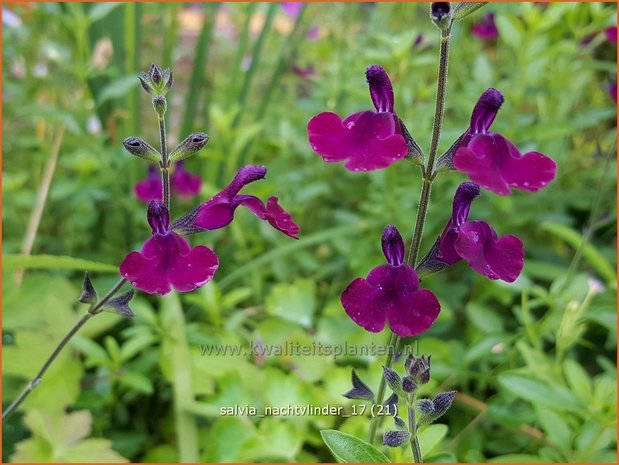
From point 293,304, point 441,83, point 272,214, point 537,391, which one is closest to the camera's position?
→ point 441,83

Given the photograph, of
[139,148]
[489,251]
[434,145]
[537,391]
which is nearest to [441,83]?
[434,145]

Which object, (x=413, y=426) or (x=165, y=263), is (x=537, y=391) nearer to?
(x=413, y=426)

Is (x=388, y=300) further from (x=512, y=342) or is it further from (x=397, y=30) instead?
(x=397, y=30)

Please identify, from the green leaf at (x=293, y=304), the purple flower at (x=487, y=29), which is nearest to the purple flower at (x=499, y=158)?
the green leaf at (x=293, y=304)

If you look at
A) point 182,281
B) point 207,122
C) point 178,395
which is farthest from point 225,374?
point 207,122

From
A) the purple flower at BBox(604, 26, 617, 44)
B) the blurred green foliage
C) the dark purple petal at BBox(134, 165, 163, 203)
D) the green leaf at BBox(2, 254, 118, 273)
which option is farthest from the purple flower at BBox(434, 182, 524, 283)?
the purple flower at BBox(604, 26, 617, 44)

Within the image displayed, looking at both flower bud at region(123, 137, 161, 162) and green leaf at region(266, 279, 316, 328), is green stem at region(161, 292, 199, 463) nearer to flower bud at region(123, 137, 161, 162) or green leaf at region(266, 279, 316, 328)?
green leaf at region(266, 279, 316, 328)
